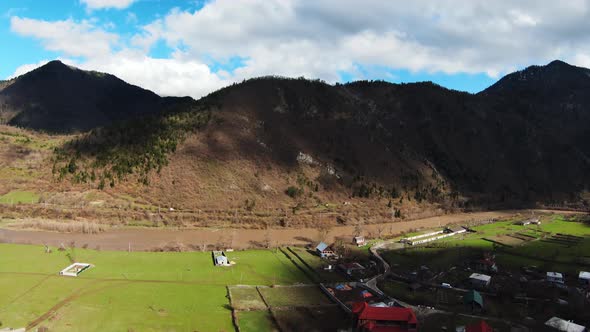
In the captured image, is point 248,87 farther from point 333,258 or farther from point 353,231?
point 333,258

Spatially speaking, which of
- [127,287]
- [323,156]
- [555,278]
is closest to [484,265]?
[555,278]

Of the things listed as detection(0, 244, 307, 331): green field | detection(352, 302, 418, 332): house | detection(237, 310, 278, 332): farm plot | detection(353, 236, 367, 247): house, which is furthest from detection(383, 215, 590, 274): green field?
detection(237, 310, 278, 332): farm plot

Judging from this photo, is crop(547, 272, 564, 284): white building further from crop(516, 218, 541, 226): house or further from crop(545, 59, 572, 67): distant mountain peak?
crop(545, 59, 572, 67): distant mountain peak

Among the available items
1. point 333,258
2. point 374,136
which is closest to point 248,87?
point 374,136

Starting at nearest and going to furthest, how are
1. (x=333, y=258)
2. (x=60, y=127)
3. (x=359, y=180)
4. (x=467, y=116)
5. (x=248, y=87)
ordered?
(x=333, y=258), (x=359, y=180), (x=248, y=87), (x=467, y=116), (x=60, y=127)

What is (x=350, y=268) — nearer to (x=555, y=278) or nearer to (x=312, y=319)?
(x=312, y=319)

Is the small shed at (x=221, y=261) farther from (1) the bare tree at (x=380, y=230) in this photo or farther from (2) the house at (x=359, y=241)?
(1) the bare tree at (x=380, y=230)

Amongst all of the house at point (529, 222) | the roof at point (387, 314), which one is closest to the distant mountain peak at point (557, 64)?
the house at point (529, 222)
